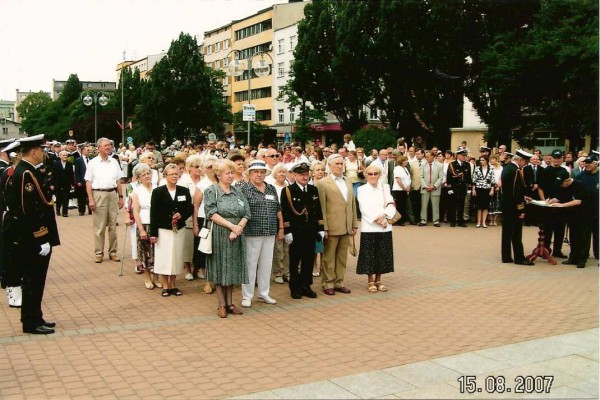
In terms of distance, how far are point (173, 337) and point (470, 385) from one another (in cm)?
319

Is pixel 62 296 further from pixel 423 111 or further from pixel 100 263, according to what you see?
pixel 423 111

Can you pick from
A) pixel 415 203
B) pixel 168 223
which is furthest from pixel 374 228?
pixel 415 203

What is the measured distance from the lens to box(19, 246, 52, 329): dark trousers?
6.95m

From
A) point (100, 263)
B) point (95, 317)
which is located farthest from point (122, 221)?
point (95, 317)

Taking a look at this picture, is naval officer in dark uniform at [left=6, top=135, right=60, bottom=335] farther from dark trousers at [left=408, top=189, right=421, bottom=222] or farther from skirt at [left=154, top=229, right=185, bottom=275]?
dark trousers at [left=408, top=189, right=421, bottom=222]

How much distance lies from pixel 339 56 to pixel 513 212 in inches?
194

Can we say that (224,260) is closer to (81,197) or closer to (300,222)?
(300,222)

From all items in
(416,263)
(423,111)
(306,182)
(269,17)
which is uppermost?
(269,17)

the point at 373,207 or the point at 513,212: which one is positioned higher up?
the point at 373,207

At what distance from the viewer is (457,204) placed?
17.9 m

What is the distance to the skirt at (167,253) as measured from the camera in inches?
347

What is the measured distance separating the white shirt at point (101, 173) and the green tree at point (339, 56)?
4582 mm

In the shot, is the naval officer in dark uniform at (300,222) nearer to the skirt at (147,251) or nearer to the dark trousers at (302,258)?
the dark trousers at (302,258)

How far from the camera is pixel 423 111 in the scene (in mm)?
21047
